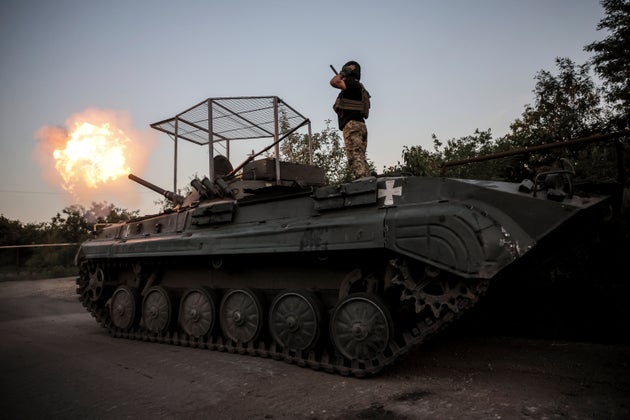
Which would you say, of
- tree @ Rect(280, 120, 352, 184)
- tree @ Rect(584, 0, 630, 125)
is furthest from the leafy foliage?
tree @ Rect(584, 0, 630, 125)

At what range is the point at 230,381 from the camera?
16.4 ft

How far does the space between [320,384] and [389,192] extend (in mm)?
2230

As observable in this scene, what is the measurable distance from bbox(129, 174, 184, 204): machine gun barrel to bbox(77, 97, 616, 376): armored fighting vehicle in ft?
0.11

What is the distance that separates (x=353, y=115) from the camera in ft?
21.2

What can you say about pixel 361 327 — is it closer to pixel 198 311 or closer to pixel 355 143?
pixel 355 143

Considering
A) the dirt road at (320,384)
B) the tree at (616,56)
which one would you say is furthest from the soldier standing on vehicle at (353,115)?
the tree at (616,56)

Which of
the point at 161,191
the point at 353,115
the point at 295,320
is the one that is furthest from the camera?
the point at 161,191

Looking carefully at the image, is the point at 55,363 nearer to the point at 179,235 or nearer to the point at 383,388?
the point at 179,235

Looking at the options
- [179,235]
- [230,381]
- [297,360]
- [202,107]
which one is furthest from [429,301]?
[202,107]

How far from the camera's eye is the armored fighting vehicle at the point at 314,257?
A: 437 centimetres

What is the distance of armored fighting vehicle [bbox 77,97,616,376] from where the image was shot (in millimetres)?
4371

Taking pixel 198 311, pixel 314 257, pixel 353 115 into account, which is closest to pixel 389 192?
pixel 314 257

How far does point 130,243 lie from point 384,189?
4872 millimetres

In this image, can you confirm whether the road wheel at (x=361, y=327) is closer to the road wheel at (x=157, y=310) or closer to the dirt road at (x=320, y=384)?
the dirt road at (x=320, y=384)
